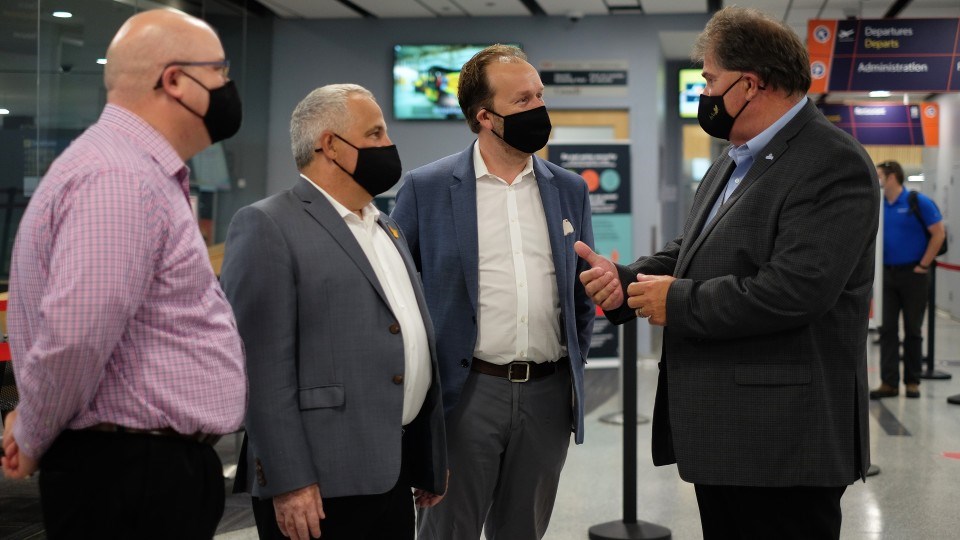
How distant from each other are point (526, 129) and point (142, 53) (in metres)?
1.25

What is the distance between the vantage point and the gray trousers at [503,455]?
2.68 meters

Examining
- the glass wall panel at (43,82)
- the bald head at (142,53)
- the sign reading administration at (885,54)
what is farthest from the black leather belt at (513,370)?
the sign reading administration at (885,54)

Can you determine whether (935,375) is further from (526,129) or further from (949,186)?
(526,129)

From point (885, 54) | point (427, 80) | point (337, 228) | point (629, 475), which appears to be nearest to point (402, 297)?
point (337, 228)

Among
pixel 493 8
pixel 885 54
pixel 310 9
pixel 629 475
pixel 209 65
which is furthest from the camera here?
pixel 310 9

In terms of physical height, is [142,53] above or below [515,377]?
above

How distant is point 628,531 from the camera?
4.30 meters

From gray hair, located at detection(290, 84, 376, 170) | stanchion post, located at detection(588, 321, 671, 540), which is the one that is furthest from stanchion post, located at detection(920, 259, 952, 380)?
gray hair, located at detection(290, 84, 376, 170)

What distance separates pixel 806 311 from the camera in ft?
6.83

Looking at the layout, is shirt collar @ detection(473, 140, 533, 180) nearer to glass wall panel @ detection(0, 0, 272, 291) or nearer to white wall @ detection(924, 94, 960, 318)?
glass wall panel @ detection(0, 0, 272, 291)

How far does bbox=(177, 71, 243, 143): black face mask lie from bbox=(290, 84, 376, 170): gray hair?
0.41m

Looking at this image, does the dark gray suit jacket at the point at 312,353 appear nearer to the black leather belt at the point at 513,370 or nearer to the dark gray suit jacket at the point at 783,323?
the black leather belt at the point at 513,370

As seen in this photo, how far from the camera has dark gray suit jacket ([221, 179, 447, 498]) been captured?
2.12 meters

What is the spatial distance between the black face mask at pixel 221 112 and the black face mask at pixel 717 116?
108 cm
